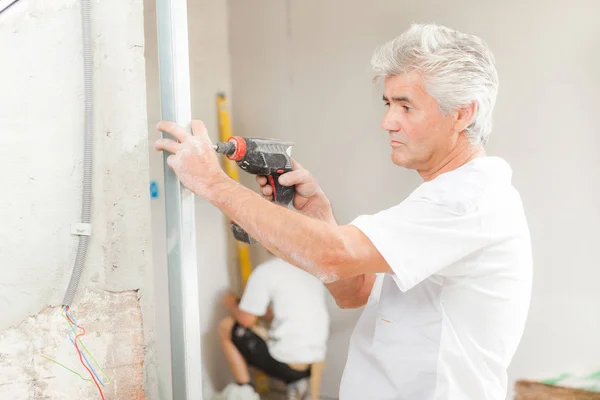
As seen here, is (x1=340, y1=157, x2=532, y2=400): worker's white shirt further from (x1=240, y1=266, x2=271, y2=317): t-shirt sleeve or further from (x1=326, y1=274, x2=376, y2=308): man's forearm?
(x1=240, y1=266, x2=271, y2=317): t-shirt sleeve

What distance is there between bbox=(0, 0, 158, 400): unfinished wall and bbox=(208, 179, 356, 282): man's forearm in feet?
0.81

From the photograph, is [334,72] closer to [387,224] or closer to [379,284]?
[379,284]

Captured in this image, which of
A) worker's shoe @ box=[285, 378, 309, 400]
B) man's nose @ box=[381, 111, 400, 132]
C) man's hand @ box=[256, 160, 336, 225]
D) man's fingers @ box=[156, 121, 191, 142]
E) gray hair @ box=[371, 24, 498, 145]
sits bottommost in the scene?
worker's shoe @ box=[285, 378, 309, 400]

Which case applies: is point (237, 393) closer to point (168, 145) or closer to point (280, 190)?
point (280, 190)

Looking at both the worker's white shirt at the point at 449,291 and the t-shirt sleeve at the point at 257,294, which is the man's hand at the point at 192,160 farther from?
the t-shirt sleeve at the point at 257,294

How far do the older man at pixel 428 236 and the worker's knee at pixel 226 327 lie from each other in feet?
1.67

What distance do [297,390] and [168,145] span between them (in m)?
1.15

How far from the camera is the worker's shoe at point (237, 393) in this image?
155cm

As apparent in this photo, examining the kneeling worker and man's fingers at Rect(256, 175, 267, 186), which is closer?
man's fingers at Rect(256, 175, 267, 186)

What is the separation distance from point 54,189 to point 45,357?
311 millimetres

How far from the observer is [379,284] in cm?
119

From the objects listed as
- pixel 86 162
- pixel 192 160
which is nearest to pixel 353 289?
pixel 192 160

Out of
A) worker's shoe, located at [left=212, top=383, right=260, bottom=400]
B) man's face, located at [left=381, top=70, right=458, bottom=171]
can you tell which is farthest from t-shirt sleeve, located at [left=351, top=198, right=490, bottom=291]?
worker's shoe, located at [left=212, top=383, right=260, bottom=400]

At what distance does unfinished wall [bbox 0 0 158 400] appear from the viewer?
918mm
